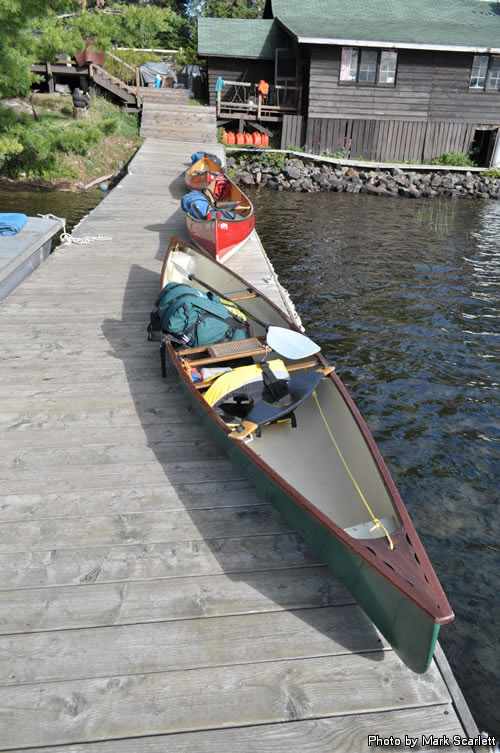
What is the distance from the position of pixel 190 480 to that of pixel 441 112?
24.3 metres

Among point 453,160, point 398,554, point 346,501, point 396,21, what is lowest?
point 453,160

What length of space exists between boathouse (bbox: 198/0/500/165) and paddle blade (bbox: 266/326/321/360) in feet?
64.5

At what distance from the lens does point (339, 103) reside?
2230cm

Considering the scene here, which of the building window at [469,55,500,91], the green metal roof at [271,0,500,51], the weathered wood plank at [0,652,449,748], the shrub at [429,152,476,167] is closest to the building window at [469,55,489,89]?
the building window at [469,55,500,91]

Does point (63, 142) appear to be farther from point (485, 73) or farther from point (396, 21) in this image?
point (485, 73)

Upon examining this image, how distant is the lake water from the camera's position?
432 cm

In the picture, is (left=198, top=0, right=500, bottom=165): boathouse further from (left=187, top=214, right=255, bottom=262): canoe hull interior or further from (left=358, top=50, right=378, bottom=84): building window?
(left=187, top=214, right=255, bottom=262): canoe hull interior

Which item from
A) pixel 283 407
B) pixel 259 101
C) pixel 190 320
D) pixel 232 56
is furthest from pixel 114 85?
pixel 283 407

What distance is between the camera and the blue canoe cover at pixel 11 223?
31.6ft

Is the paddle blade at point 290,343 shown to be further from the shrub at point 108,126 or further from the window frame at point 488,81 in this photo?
the window frame at point 488,81

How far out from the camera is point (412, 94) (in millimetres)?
22516

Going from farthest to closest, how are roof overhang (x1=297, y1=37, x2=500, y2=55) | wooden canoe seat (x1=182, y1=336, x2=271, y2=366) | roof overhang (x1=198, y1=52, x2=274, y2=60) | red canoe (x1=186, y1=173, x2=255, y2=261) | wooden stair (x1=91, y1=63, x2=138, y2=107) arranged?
1. roof overhang (x1=198, y1=52, x2=274, y2=60)
2. wooden stair (x1=91, y1=63, x2=138, y2=107)
3. roof overhang (x1=297, y1=37, x2=500, y2=55)
4. red canoe (x1=186, y1=173, x2=255, y2=261)
5. wooden canoe seat (x1=182, y1=336, x2=271, y2=366)

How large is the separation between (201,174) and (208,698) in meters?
13.9

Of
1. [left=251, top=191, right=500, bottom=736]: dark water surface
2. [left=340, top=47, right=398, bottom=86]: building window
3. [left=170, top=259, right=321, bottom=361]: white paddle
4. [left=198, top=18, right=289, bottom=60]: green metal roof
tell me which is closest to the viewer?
[left=251, top=191, right=500, bottom=736]: dark water surface
